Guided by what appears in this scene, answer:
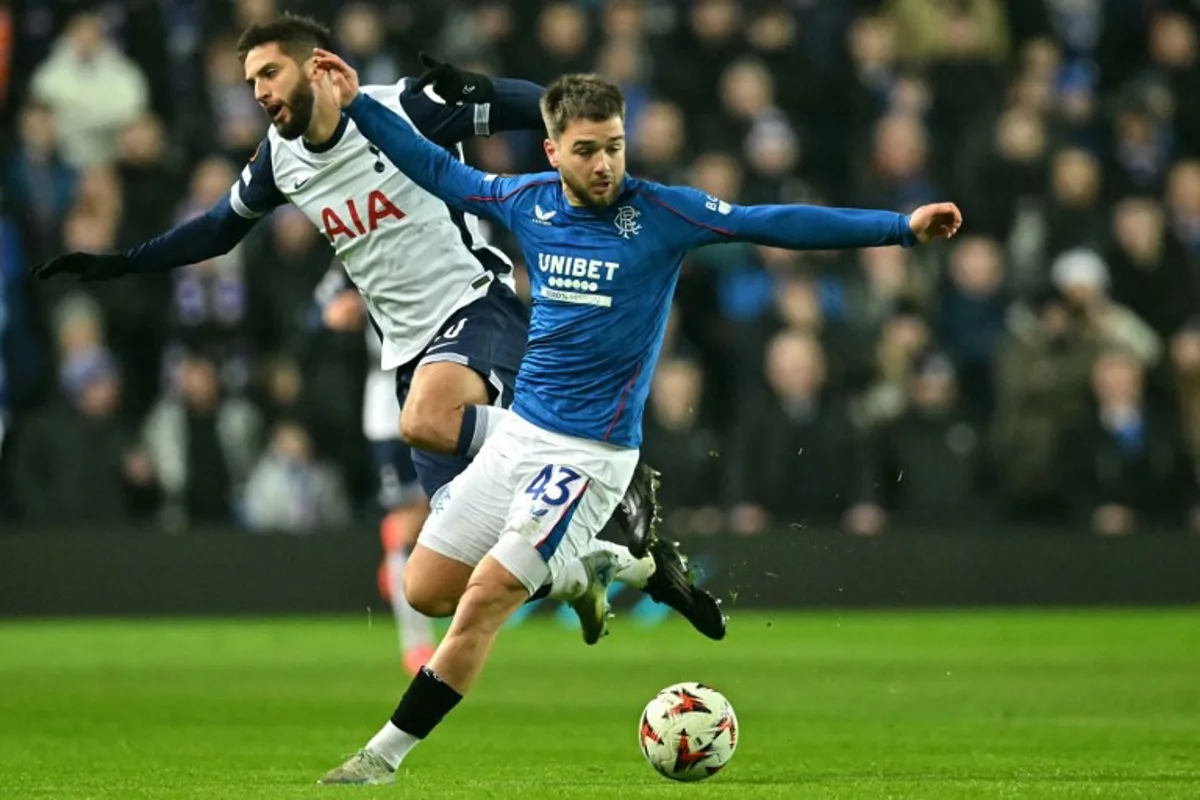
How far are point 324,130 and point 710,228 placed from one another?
2.20 m

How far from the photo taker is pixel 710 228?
8781 mm

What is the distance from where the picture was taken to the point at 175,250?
33.9 ft

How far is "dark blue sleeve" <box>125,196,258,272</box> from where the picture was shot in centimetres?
1030

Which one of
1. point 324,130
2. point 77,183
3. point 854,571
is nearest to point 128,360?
point 77,183

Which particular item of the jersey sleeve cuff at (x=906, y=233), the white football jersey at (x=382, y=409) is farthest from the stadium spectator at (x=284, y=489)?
the jersey sleeve cuff at (x=906, y=233)

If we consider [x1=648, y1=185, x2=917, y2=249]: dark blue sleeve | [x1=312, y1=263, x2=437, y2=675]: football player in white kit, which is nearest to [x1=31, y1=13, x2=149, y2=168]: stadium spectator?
[x1=312, y1=263, x2=437, y2=675]: football player in white kit

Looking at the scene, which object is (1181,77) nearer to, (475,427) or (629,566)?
(629,566)

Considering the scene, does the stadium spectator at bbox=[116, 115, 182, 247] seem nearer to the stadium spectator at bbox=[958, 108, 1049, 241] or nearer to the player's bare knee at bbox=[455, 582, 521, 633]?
the stadium spectator at bbox=[958, 108, 1049, 241]

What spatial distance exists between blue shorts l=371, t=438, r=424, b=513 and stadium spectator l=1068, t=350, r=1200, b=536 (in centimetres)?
611

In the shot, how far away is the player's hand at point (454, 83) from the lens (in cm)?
946

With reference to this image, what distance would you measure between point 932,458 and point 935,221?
10.1 metres

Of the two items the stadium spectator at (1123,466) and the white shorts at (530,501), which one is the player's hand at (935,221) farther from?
the stadium spectator at (1123,466)

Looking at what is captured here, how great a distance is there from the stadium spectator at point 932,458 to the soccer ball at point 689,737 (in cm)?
928

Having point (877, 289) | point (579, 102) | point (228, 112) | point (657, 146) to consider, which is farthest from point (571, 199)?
point (228, 112)
